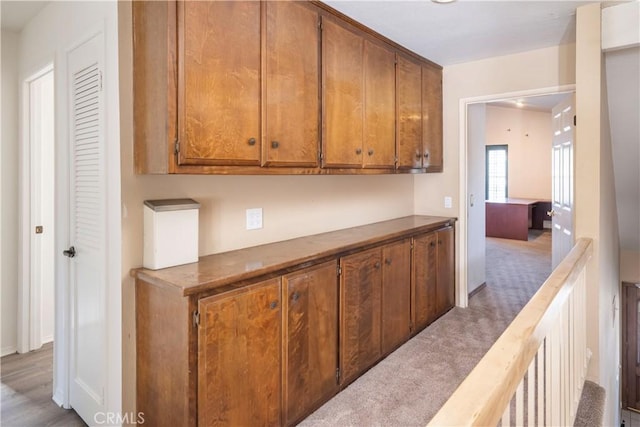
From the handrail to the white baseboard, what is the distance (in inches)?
141

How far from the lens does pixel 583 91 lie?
101 inches

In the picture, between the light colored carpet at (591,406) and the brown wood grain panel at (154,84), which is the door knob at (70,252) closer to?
the brown wood grain panel at (154,84)

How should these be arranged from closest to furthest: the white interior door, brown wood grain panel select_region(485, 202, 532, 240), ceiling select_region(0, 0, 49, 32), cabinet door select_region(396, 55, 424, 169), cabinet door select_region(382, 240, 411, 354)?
ceiling select_region(0, 0, 49, 32) → cabinet door select_region(382, 240, 411, 354) → cabinet door select_region(396, 55, 424, 169) → the white interior door → brown wood grain panel select_region(485, 202, 532, 240)

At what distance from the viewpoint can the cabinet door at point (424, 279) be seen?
10.7ft

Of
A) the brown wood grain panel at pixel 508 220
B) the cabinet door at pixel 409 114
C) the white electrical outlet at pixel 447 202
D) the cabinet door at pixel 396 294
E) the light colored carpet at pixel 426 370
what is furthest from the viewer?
the brown wood grain panel at pixel 508 220

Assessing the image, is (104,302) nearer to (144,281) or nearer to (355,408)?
(144,281)

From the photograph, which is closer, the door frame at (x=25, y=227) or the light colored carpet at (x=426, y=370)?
the light colored carpet at (x=426, y=370)

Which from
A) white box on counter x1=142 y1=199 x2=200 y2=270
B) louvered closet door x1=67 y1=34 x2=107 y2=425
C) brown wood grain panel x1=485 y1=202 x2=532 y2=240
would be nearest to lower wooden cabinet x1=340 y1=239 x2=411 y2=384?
white box on counter x1=142 y1=199 x2=200 y2=270

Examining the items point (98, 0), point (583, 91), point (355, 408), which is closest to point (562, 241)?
point (583, 91)

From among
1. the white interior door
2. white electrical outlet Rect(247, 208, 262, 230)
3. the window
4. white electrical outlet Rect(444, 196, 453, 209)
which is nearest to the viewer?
white electrical outlet Rect(247, 208, 262, 230)

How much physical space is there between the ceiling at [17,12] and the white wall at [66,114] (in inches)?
1.6

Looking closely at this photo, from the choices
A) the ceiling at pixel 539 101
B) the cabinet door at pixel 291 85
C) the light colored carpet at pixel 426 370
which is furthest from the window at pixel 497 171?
the cabinet door at pixel 291 85

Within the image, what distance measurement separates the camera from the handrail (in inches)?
30.7

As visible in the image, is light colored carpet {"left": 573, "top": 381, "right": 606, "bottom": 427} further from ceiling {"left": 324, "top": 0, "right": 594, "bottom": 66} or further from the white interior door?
ceiling {"left": 324, "top": 0, "right": 594, "bottom": 66}
